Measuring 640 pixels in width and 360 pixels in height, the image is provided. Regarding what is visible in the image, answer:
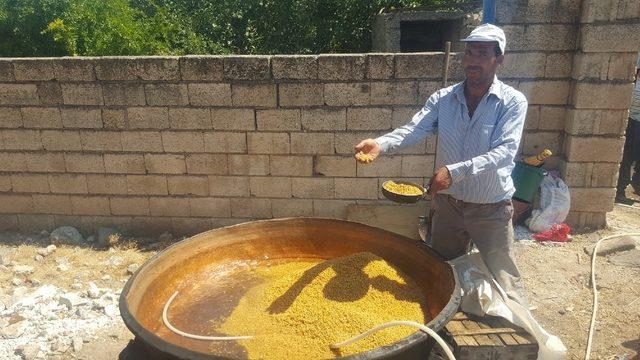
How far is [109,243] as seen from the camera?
5383mm

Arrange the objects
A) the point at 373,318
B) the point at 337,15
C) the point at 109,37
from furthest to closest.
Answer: the point at 337,15 < the point at 109,37 < the point at 373,318

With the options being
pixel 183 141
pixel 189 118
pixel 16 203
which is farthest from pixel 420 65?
pixel 16 203

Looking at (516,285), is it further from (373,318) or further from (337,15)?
(337,15)

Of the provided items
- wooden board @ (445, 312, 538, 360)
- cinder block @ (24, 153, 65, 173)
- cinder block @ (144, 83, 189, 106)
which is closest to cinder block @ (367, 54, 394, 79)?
cinder block @ (144, 83, 189, 106)

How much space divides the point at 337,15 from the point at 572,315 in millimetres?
7627

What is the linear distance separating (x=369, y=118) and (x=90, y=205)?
3351 mm

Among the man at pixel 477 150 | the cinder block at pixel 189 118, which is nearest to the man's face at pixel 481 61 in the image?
the man at pixel 477 150

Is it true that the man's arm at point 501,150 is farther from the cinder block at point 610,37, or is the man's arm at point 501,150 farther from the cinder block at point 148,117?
the cinder block at point 148,117

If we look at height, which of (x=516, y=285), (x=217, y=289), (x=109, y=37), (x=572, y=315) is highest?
(x=109, y=37)

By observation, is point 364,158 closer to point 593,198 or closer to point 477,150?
point 477,150

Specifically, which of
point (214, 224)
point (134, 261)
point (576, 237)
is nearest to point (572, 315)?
point (576, 237)

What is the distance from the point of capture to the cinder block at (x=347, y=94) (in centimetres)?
495

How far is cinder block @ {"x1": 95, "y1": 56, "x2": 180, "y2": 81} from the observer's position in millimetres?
5031

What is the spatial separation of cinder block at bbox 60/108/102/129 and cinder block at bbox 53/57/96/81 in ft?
1.12
